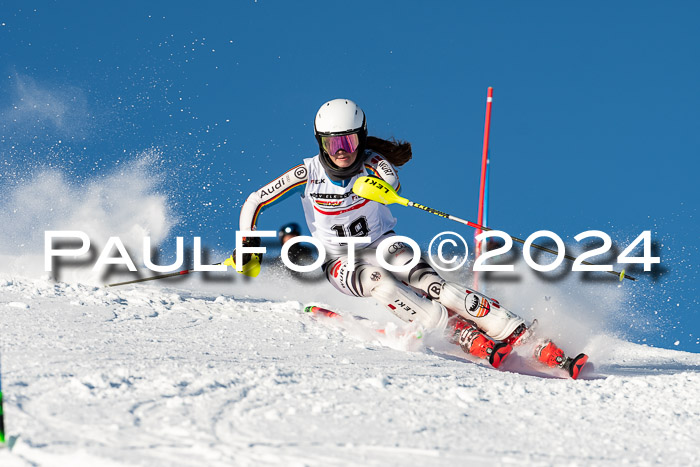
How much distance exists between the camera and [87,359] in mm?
3301

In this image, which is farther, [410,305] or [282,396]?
[410,305]

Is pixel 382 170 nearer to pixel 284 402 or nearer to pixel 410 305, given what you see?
pixel 410 305

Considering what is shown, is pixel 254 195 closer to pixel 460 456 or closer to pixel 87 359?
pixel 87 359

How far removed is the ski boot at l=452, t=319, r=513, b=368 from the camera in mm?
4816

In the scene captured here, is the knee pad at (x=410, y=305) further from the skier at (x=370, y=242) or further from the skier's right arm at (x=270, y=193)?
the skier's right arm at (x=270, y=193)

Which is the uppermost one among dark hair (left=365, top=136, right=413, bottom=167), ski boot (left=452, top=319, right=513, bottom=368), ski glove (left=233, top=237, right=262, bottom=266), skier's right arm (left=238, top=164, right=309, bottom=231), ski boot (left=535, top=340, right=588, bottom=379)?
dark hair (left=365, top=136, right=413, bottom=167)

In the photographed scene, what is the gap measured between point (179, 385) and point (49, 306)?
92.0 inches

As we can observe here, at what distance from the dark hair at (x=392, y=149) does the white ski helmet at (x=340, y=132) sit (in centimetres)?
25

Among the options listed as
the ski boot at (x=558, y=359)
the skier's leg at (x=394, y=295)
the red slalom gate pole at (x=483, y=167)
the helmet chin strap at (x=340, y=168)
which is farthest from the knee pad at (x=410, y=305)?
the red slalom gate pole at (x=483, y=167)

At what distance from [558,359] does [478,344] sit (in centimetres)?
57

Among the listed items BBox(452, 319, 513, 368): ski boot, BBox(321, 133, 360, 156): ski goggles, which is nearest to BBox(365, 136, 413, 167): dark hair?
BBox(321, 133, 360, 156): ski goggles

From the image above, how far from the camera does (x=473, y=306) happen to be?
506 cm

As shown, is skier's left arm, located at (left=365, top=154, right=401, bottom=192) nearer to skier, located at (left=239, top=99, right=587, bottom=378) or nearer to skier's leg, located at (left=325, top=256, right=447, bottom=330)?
skier, located at (left=239, top=99, right=587, bottom=378)

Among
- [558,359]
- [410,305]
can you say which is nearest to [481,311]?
[410,305]
